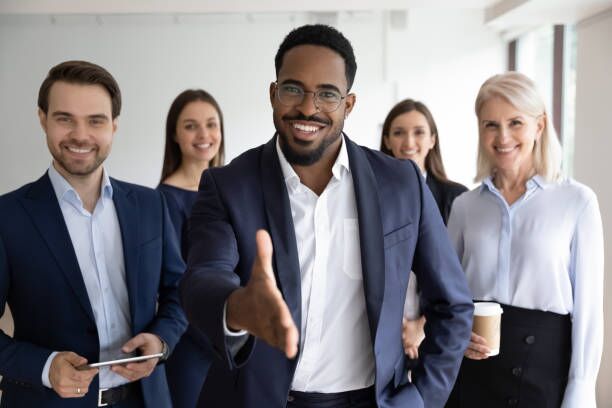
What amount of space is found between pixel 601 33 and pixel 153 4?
3.80 metres

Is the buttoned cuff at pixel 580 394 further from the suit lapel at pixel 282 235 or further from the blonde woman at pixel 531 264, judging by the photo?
the suit lapel at pixel 282 235

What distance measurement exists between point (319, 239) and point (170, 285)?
3.06 feet

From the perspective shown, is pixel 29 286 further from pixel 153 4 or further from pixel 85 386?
pixel 153 4

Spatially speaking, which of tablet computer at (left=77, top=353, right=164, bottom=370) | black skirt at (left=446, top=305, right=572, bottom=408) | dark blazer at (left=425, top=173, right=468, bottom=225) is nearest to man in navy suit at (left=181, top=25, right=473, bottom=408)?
tablet computer at (left=77, top=353, right=164, bottom=370)

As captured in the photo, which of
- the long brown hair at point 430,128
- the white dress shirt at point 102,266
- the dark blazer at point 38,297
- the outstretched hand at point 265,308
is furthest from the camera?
the long brown hair at point 430,128

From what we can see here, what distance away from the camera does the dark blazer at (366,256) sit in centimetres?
150

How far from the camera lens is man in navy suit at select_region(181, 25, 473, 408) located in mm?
1520

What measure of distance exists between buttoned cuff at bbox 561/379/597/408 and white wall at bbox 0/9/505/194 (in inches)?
221

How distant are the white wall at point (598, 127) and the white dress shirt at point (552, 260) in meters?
2.21

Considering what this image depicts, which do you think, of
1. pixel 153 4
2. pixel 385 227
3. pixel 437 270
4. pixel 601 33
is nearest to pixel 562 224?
pixel 437 270

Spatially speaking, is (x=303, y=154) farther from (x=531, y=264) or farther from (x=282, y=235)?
(x=531, y=264)

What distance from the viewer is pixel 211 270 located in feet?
4.64

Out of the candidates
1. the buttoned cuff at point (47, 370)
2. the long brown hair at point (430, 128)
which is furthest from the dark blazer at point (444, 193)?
the buttoned cuff at point (47, 370)

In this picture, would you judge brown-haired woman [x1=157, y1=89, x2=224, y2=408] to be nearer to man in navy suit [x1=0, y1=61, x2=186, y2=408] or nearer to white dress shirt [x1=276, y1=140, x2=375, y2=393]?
man in navy suit [x1=0, y1=61, x2=186, y2=408]
